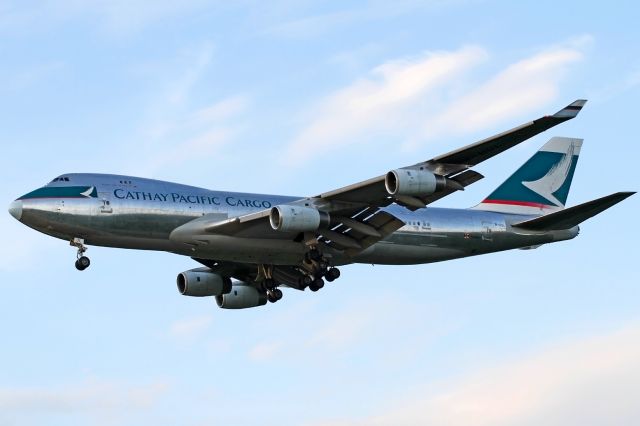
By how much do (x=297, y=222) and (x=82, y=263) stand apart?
8.38m

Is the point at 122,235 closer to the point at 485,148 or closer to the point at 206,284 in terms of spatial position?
the point at 206,284

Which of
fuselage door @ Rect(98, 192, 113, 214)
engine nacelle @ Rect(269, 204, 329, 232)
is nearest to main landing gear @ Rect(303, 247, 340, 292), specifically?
engine nacelle @ Rect(269, 204, 329, 232)

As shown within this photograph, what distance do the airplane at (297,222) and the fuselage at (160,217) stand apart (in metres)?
Answer: 0.04

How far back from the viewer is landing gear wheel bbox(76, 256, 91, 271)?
50781mm

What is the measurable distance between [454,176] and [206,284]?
14.2 meters

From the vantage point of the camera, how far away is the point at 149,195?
50.9 metres

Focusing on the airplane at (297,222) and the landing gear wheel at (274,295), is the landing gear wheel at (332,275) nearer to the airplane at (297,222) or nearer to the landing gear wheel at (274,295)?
the airplane at (297,222)

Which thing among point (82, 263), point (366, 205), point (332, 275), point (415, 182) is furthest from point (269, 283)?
point (415, 182)

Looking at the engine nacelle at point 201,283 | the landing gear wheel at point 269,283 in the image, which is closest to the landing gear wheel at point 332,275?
the landing gear wheel at point 269,283

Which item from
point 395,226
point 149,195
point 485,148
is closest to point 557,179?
point 395,226

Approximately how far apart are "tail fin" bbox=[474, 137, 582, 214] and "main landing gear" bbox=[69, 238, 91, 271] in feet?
57.8

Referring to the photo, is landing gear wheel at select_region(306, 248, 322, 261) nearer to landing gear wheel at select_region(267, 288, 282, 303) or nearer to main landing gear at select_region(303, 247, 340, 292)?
main landing gear at select_region(303, 247, 340, 292)

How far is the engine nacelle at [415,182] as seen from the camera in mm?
47188

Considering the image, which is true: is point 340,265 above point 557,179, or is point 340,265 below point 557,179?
below
